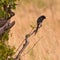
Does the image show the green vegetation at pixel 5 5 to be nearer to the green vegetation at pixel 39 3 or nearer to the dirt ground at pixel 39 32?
the dirt ground at pixel 39 32

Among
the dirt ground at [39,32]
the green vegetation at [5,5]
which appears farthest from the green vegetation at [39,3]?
the green vegetation at [5,5]

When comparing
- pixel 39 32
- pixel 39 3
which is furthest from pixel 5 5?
pixel 39 3

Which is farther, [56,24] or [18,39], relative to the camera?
[56,24]

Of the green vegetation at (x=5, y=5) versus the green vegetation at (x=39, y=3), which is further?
the green vegetation at (x=39, y=3)

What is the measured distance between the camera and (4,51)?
5746 millimetres

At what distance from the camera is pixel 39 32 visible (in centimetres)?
847

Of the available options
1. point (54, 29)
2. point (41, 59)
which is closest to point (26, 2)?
point (54, 29)

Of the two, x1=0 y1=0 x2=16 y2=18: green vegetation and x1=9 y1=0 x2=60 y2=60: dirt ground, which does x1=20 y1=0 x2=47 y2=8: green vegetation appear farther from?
x1=0 y1=0 x2=16 y2=18: green vegetation

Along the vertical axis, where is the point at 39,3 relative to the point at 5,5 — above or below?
below

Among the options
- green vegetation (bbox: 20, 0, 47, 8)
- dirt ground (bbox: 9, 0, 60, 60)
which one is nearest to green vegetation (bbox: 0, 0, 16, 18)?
dirt ground (bbox: 9, 0, 60, 60)

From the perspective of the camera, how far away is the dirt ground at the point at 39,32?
7.69 metres

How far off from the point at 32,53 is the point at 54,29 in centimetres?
176

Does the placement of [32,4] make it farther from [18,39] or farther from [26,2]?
[18,39]

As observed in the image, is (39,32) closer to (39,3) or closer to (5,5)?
(39,3)
